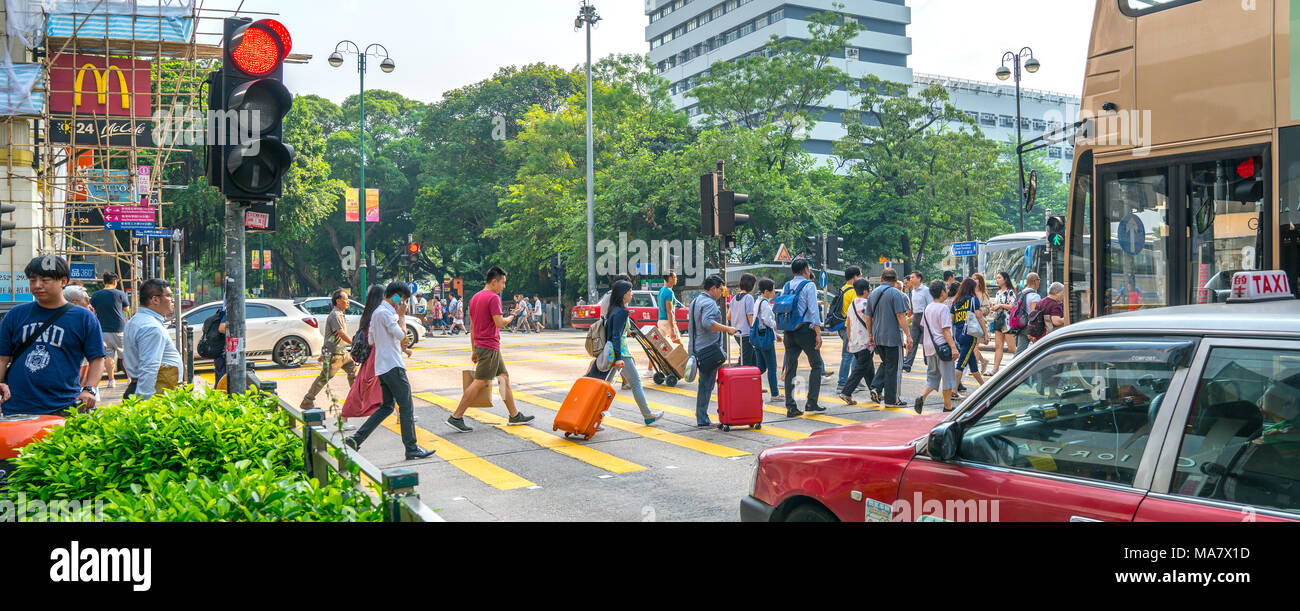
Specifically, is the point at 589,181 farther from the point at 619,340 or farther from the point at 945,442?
the point at 945,442

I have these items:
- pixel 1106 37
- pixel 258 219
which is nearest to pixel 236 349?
pixel 258 219

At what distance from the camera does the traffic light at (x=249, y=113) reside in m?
5.04

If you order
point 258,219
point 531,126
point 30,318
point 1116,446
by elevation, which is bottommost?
point 1116,446

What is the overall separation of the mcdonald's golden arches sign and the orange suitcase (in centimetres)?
1610

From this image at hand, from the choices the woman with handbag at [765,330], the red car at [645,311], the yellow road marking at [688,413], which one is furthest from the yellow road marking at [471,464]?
the red car at [645,311]

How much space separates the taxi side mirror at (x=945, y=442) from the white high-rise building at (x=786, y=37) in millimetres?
66658

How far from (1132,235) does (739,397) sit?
3.97 m

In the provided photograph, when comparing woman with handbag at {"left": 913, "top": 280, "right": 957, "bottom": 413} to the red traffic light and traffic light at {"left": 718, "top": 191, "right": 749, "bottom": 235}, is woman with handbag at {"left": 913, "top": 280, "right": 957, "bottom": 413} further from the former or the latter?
the red traffic light

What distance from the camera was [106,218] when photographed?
17.5 meters

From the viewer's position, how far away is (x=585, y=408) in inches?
356
